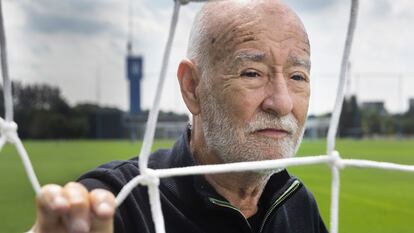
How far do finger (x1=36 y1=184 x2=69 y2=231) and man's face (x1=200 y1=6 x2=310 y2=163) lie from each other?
0.39 m

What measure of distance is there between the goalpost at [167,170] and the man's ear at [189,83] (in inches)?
11.0

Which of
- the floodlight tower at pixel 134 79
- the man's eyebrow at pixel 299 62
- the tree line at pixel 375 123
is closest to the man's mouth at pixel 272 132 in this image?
the man's eyebrow at pixel 299 62

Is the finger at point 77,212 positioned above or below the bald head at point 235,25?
below

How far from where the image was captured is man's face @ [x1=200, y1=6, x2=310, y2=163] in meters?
0.81

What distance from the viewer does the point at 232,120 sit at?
2.73 ft

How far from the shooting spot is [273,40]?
0.82 m

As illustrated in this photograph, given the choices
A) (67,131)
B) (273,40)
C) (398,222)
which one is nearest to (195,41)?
(273,40)

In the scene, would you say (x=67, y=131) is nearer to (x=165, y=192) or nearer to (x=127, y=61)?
(x=127, y=61)

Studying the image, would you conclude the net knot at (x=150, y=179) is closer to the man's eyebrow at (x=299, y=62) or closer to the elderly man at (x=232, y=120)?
the elderly man at (x=232, y=120)

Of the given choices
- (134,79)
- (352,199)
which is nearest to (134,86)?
(134,79)

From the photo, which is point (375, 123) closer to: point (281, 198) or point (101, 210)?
point (281, 198)

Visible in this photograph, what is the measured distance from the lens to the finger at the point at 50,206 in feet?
1.50

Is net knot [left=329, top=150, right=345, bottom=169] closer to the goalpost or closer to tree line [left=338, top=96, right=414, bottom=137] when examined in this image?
the goalpost

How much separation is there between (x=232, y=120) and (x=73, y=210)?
1.34 feet
